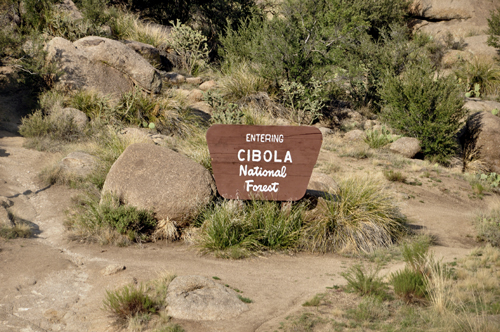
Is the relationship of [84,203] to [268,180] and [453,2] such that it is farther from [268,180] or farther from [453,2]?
[453,2]

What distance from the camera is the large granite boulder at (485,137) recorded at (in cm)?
1523

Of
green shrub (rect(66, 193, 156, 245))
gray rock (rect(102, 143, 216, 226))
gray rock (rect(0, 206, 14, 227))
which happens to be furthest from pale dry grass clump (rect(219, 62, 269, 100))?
gray rock (rect(0, 206, 14, 227))

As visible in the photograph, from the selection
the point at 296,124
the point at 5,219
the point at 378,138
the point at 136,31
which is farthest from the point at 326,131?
the point at 5,219

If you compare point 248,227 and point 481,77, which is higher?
point 481,77

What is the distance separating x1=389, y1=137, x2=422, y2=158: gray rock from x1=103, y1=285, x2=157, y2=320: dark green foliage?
11.4 meters

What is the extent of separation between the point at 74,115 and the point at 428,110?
10.9m

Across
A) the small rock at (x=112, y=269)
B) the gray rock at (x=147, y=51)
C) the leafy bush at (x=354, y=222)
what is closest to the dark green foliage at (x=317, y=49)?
the gray rock at (x=147, y=51)

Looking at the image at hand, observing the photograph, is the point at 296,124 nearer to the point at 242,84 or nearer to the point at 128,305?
the point at 242,84

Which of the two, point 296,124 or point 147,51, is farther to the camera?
point 147,51

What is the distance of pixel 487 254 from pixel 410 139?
836 cm

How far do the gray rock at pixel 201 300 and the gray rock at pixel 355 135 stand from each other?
35.6 ft

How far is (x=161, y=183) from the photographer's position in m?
7.40

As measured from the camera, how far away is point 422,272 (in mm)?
5000

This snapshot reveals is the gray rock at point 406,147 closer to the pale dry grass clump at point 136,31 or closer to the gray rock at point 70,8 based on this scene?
the pale dry grass clump at point 136,31
